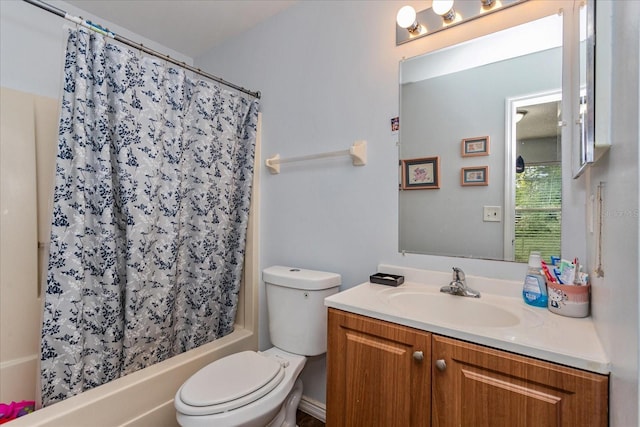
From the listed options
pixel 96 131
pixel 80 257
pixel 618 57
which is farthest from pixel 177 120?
pixel 618 57

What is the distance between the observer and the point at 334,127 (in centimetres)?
166

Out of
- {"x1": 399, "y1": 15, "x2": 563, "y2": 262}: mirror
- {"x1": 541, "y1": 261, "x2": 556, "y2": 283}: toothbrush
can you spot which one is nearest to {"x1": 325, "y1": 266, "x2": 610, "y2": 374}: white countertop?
{"x1": 541, "y1": 261, "x2": 556, "y2": 283}: toothbrush

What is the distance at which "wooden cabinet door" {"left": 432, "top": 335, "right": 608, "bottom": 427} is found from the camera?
70cm

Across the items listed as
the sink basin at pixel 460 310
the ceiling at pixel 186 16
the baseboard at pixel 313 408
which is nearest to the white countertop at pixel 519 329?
the sink basin at pixel 460 310

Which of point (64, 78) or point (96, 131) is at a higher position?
point (64, 78)

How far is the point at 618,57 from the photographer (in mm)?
555

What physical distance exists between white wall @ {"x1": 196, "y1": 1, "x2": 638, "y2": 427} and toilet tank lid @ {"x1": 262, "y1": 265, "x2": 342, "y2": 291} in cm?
11

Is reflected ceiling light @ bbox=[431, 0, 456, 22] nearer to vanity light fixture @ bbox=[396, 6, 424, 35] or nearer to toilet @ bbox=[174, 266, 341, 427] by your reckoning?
vanity light fixture @ bbox=[396, 6, 424, 35]

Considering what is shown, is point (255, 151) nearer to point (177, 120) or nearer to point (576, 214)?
point (177, 120)

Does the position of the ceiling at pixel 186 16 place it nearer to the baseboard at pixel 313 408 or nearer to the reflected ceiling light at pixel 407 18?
the reflected ceiling light at pixel 407 18

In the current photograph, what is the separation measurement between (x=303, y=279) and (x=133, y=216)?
861mm

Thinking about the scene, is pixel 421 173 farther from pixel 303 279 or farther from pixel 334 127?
pixel 303 279

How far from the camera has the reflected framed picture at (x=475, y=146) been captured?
1.26 metres

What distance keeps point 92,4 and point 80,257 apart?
164 cm
